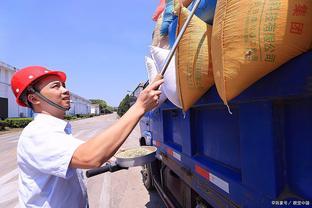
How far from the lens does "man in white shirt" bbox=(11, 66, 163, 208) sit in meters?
1.54

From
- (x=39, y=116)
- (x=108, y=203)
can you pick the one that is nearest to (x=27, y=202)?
(x=39, y=116)

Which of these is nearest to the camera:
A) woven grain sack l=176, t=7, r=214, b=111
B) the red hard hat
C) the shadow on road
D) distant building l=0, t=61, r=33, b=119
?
woven grain sack l=176, t=7, r=214, b=111

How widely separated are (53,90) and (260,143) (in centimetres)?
132

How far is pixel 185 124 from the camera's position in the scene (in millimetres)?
2588

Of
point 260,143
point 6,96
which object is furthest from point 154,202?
point 6,96

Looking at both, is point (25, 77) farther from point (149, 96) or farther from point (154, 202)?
point (154, 202)

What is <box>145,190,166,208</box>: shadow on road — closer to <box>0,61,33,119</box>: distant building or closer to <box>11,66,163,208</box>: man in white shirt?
<box>11,66,163,208</box>: man in white shirt

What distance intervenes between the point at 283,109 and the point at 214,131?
2.52 feet

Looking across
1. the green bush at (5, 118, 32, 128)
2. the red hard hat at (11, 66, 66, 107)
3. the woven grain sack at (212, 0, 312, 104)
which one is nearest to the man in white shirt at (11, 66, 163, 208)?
the red hard hat at (11, 66, 66, 107)

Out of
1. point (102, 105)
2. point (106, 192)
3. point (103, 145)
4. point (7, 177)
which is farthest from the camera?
point (102, 105)

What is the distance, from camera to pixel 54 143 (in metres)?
1.60

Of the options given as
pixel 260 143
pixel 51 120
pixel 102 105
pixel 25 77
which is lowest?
pixel 260 143

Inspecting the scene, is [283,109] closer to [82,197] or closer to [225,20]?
[225,20]

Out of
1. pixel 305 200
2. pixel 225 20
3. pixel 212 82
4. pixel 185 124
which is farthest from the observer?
pixel 185 124
